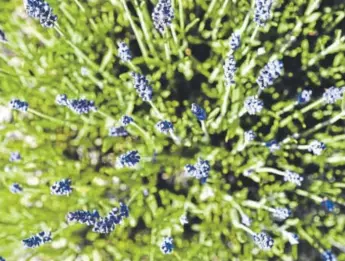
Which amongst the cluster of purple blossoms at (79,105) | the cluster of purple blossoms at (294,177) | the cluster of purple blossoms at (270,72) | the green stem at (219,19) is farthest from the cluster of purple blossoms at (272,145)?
the cluster of purple blossoms at (79,105)

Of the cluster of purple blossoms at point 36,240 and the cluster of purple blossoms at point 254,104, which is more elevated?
the cluster of purple blossoms at point 254,104

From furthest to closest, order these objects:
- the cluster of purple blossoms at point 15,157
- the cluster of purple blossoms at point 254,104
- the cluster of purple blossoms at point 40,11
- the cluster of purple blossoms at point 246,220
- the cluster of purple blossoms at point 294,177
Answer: the cluster of purple blossoms at point 15,157, the cluster of purple blossoms at point 246,220, the cluster of purple blossoms at point 294,177, the cluster of purple blossoms at point 254,104, the cluster of purple blossoms at point 40,11

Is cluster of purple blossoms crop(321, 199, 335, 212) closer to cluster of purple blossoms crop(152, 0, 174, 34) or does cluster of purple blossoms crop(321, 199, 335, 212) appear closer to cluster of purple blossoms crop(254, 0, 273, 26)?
cluster of purple blossoms crop(254, 0, 273, 26)

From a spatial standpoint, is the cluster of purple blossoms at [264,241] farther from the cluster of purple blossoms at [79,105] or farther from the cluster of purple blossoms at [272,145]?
the cluster of purple blossoms at [79,105]

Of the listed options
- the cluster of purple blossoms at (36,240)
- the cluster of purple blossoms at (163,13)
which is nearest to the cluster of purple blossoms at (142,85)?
the cluster of purple blossoms at (163,13)

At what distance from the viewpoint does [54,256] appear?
2.55 meters

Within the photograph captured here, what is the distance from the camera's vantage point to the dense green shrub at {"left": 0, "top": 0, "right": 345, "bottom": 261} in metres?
2.49

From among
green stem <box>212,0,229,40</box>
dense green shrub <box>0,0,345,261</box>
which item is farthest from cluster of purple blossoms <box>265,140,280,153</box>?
green stem <box>212,0,229,40</box>

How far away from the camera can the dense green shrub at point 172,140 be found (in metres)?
2.49

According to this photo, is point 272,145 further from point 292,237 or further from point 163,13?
point 163,13

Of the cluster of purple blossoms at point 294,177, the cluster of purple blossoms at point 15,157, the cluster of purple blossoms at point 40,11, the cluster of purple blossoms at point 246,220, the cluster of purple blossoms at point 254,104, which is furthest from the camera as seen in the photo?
the cluster of purple blossoms at point 15,157

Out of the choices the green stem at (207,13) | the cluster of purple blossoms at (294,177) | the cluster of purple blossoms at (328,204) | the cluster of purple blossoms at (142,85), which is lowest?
the cluster of purple blossoms at (328,204)

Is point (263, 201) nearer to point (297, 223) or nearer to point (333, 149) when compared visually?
point (297, 223)

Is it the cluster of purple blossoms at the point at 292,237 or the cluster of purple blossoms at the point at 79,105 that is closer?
the cluster of purple blossoms at the point at 79,105
